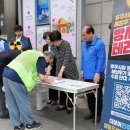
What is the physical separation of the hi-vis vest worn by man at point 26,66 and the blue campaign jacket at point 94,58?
90 centimetres

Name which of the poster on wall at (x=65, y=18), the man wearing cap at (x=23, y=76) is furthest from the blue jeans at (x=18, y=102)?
the poster on wall at (x=65, y=18)

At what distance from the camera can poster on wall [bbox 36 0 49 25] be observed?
27.9 ft

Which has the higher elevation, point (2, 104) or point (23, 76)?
point (23, 76)

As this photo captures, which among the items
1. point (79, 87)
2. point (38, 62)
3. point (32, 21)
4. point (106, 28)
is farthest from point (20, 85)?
point (32, 21)

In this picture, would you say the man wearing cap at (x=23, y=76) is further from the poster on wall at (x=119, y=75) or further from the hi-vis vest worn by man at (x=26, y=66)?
the poster on wall at (x=119, y=75)

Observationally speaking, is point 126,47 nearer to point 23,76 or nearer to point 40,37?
point 23,76

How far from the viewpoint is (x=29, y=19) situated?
9.15 meters

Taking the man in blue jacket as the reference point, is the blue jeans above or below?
below

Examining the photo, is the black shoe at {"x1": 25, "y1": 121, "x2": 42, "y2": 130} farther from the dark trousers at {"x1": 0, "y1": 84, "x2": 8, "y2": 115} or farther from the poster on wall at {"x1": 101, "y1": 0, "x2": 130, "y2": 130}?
the poster on wall at {"x1": 101, "y1": 0, "x2": 130, "y2": 130}

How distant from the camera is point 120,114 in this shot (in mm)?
4043

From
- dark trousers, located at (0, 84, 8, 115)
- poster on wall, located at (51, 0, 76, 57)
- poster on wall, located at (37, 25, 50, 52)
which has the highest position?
poster on wall, located at (51, 0, 76, 57)

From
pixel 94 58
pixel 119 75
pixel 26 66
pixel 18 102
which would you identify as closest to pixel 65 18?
pixel 94 58

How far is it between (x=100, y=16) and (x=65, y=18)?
0.87m

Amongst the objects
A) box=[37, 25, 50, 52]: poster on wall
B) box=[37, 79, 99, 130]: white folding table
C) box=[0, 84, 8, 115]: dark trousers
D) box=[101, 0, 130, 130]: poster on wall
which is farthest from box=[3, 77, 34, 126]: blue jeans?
box=[37, 25, 50, 52]: poster on wall
